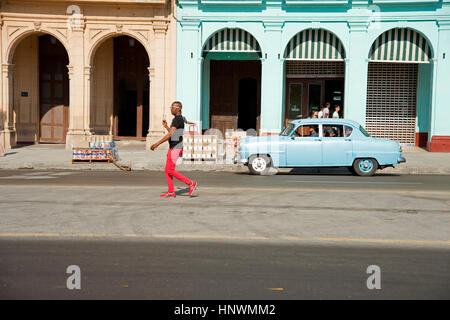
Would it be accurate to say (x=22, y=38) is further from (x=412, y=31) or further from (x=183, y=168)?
(x=412, y=31)

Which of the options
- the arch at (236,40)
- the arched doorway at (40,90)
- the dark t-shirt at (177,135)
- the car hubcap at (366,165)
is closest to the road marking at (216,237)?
the dark t-shirt at (177,135)

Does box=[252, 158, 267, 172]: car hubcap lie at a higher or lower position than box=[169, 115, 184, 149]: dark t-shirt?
lower

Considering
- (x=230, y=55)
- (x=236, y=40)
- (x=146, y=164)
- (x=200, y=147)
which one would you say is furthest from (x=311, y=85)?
(x=146, y=164)

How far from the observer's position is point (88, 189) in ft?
36.7

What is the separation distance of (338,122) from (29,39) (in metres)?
16.1

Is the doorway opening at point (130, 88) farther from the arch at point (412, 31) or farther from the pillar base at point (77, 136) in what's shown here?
the arch at point (412, 31)

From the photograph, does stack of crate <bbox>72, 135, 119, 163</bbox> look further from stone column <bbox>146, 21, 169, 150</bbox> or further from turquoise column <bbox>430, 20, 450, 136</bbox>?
turquoise column <bbox>430, 20, 450, 136</bbox>

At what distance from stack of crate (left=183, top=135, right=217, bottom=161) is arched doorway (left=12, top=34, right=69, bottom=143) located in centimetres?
962

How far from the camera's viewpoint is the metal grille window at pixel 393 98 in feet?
75.6

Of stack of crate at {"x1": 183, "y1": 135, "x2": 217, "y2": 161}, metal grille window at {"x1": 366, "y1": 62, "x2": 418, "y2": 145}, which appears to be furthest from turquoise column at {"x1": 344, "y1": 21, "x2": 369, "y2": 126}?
stack of crate at {"x1": 183, "y1": 135, "x2": 217, "y2": 161}

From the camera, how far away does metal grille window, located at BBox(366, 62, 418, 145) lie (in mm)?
23047

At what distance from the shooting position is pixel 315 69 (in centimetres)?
2389

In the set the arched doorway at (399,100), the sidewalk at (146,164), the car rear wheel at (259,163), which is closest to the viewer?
the car rear wheel at (259,163)

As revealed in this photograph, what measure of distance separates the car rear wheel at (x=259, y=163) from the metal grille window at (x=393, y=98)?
9388 millimetres
